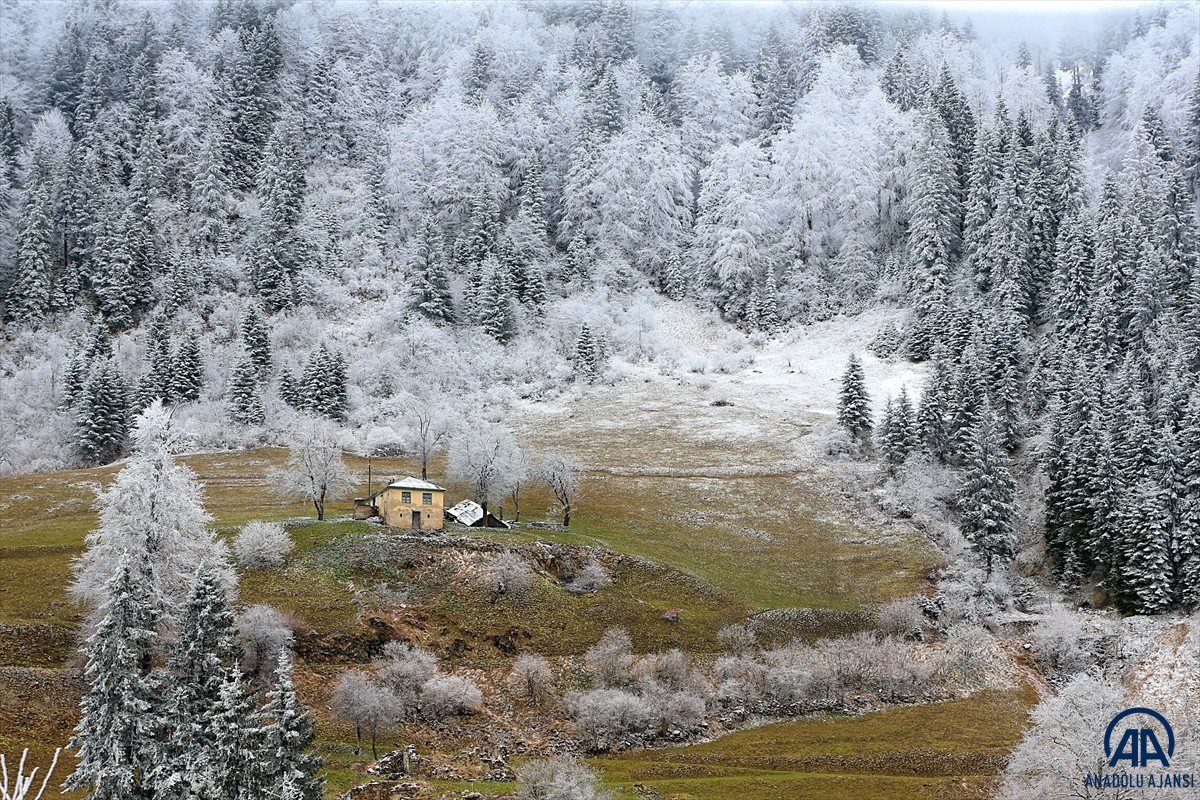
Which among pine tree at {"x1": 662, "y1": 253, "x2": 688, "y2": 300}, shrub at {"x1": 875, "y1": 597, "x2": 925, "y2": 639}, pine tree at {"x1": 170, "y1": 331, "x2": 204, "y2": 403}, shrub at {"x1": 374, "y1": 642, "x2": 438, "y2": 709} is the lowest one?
shrub at {"x1": 875, "y1": 597, "x2": 925, "y2": 639}

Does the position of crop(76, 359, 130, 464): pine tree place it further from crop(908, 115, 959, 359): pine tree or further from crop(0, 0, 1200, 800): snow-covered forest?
crop(908, 115, 959, 359): pine tree

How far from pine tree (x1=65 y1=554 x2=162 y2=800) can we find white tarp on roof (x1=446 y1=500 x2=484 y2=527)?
3500 cm

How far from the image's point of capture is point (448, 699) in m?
54.0

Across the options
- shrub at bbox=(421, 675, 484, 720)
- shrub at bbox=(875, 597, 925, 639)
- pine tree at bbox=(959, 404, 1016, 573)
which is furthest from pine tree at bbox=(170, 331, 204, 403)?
pine tree at bbox=(959, 404, 1016, 573)

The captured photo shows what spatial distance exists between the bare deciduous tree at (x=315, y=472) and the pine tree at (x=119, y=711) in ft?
106

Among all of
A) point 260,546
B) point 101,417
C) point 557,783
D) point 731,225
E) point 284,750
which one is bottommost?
point 557,783

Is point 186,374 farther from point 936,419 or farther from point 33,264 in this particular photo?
point 936,419

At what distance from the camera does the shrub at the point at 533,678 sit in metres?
56.4

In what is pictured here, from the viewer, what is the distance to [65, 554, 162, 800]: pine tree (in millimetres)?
37000

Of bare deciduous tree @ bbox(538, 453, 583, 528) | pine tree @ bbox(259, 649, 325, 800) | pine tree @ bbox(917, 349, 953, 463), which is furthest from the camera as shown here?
pine tree @ bbox(917, 349, 953, 463)

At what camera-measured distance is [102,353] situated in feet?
367

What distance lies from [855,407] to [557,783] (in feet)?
212

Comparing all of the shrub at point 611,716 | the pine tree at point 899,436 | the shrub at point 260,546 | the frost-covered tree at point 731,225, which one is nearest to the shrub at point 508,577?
the shrub at point 611,716

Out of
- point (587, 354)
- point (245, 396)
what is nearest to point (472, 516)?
point (245, 396)
